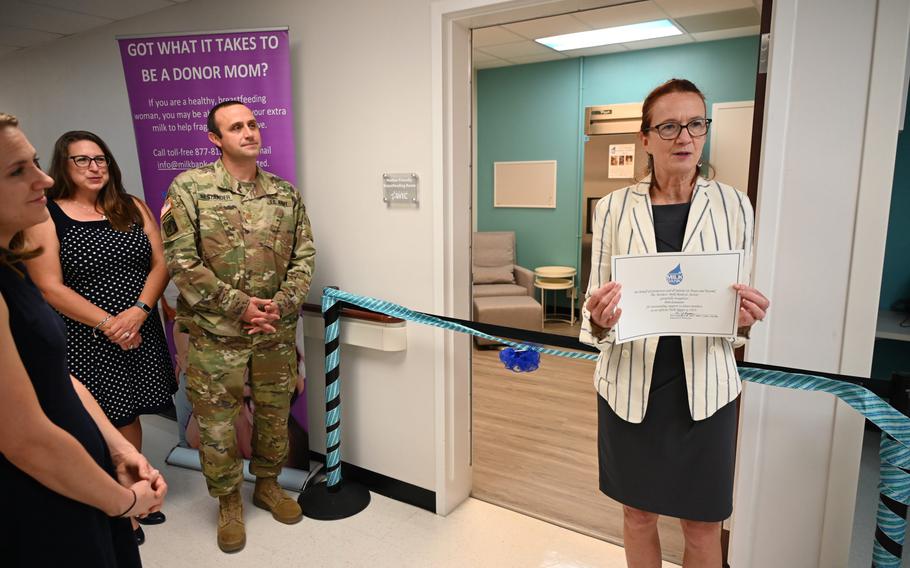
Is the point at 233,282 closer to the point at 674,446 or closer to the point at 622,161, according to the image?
the point at 674,446

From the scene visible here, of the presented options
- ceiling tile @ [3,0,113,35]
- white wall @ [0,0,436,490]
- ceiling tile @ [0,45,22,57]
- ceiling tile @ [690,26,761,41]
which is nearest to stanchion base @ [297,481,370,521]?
white wall @ [0,0,436,490]

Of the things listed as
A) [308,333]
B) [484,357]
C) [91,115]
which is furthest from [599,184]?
[91,115]

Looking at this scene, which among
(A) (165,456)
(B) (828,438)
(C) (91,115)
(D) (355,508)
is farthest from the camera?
(C) (91,115)

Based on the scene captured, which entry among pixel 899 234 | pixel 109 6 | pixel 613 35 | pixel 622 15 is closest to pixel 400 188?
pixel 109 6

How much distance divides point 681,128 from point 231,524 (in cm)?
239

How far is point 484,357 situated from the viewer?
17.2 ft

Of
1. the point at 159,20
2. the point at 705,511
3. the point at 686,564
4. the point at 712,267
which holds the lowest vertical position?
the point at 686,564

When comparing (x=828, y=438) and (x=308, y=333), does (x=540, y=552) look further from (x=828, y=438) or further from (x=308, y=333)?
(x=308, y=333)

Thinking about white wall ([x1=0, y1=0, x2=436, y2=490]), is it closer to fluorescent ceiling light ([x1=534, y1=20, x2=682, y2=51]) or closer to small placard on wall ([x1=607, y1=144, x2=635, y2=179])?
fluorescent ceiling light ([x1=534, y1=20, x2=682, y2=51])

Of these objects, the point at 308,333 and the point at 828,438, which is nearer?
the point at 828,438

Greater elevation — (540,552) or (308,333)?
(308,333)

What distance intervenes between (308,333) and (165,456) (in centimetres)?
125

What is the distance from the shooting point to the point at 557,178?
6.59m

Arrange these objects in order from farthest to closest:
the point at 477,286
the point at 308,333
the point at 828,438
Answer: the point at 477,286 → the point at 308,333 → the point at 828,438
